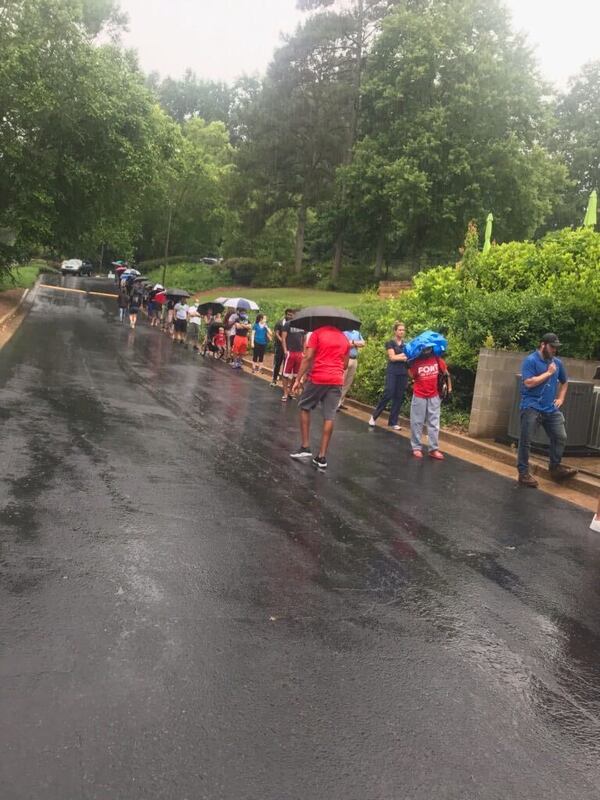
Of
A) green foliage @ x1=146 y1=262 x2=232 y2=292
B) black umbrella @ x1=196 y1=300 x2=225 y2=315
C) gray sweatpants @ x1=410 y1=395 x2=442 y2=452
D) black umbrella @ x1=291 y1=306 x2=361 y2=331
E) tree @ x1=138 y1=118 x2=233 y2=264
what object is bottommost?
gray sweatpants @ x1=410 y1=395 x2=442 y2=452

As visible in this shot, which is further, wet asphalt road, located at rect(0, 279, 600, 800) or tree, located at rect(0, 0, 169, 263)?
tree, located at rect(0, 0, 169, 263)

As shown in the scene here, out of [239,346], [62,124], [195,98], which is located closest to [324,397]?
[239,346]

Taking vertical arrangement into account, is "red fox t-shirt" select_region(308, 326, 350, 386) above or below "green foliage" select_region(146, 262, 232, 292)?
below

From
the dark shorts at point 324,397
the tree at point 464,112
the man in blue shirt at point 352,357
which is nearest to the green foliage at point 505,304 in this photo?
the man in blue shirt at point 352,357

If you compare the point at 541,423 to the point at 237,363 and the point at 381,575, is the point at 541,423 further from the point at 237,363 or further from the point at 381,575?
the point at 237,363

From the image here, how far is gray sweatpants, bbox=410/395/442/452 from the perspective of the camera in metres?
9.87

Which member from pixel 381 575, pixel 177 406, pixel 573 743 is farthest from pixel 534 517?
pixel 177 406

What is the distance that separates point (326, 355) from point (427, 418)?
2.43 meters

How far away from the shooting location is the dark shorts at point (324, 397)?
836 cm

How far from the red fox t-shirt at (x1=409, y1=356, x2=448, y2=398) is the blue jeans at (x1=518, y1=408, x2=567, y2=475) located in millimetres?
1614

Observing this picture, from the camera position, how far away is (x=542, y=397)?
27.6ft

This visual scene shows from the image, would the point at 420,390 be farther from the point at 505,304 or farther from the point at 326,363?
the point at 505,304

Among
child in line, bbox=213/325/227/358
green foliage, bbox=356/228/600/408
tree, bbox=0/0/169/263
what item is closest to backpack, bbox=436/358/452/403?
green foliage, bbox=356/228/600/408

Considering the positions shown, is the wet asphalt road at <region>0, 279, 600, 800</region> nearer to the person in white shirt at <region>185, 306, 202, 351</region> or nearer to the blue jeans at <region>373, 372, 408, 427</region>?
the blue jeans at <region>373, 372, 408, 427</region>
